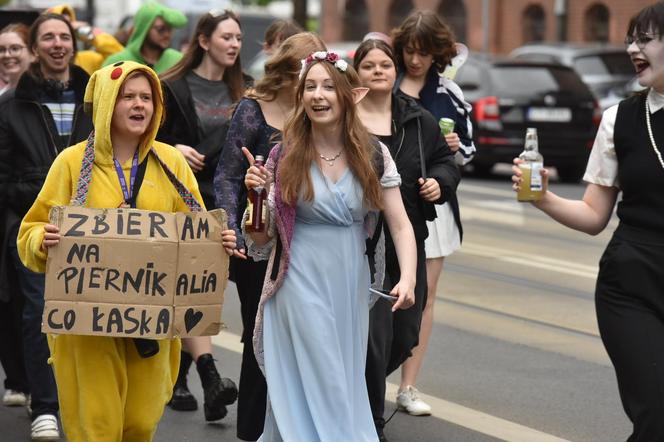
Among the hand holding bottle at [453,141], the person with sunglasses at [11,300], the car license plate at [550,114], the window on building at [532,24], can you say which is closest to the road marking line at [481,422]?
the hand holding bottle at [453,141]

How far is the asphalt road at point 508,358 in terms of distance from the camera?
718 cm

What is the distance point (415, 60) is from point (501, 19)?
4087 centimetres

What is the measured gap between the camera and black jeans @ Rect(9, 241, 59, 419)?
693cm

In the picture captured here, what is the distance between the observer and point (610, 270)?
5.13 meters

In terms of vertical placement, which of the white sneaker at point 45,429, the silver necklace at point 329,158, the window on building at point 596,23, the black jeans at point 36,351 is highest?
the silver necklace at point 329,158

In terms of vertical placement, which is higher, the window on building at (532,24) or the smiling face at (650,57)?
the smiling face at (650,57)

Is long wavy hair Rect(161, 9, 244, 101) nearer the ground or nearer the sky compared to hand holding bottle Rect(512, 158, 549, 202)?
nearer the sky

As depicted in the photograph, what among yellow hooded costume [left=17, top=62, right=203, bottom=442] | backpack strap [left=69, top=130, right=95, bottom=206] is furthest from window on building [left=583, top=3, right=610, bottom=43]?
backpack strap [left=69, top=130, right=95, bottom=206]

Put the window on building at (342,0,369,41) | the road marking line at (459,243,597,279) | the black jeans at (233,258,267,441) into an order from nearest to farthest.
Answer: the black jeans at (233,258,267,441) < the road marking line at (459,243,597,279) < the window on building at (342,0,369,41)

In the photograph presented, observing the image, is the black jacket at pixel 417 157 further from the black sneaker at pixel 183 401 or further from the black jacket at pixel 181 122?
the black sneaker at pixel 183 401

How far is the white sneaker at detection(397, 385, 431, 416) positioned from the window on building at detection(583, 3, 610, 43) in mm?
36972

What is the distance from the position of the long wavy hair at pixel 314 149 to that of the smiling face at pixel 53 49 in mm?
2016

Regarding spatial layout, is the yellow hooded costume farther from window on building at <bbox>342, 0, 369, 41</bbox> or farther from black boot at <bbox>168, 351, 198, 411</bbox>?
window on building at <bbox>342, 0, 369, 41</bbox>

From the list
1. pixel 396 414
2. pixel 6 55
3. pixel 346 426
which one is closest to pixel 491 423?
pixel 396 414
